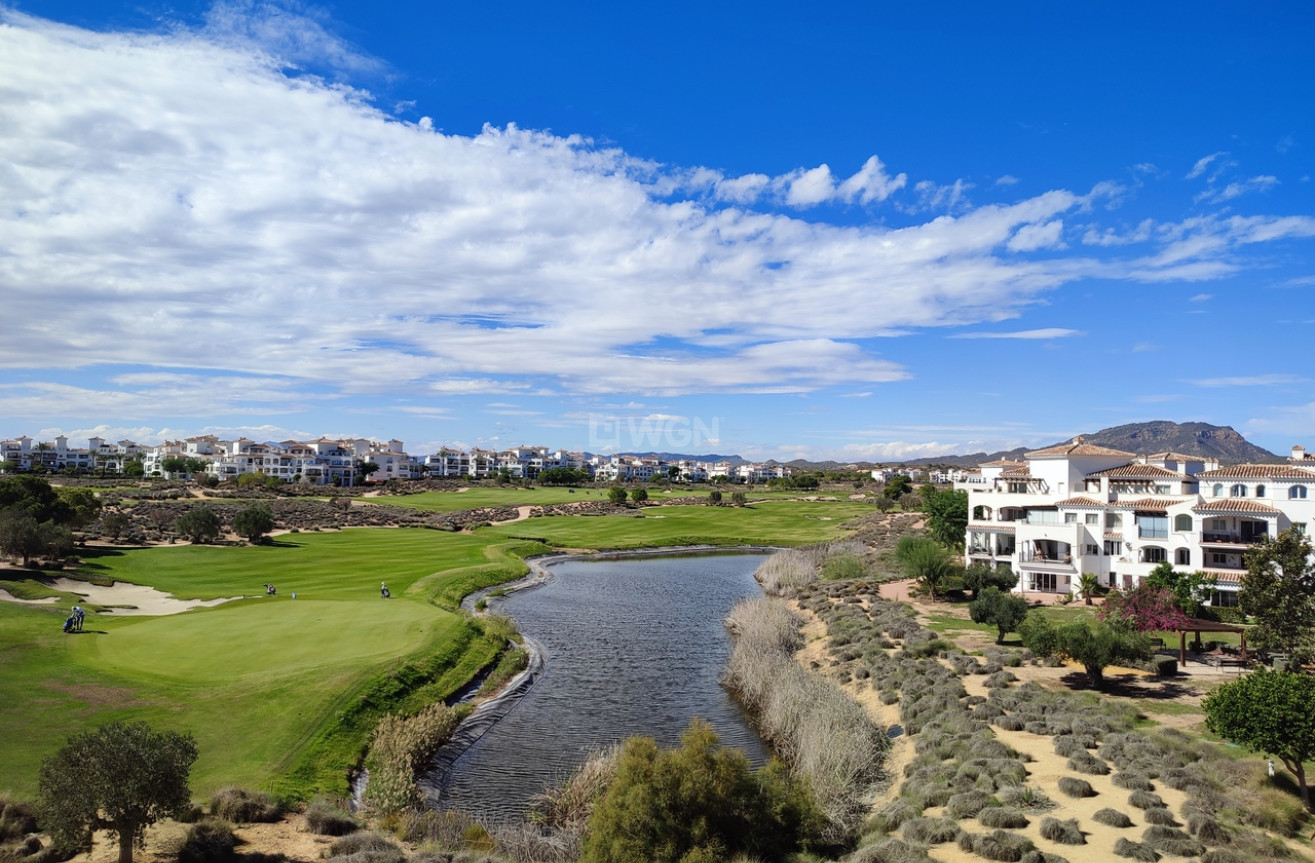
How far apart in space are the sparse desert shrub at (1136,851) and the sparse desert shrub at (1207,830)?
1391mm

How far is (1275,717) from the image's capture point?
60.5 feet

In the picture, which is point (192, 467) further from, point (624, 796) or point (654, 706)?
point (624, 796)

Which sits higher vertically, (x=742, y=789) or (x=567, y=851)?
(x=742, y=789)

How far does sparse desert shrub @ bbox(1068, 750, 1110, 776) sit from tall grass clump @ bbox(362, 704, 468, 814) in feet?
60.5

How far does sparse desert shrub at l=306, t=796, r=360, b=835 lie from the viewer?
63.2 ft

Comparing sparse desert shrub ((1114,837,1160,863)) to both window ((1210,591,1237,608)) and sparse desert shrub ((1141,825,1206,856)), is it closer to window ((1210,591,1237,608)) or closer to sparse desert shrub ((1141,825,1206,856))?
sparse desert shrub ((1141,825,1206,856))

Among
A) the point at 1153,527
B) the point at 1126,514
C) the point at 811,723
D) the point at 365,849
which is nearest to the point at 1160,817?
the point at 811,723

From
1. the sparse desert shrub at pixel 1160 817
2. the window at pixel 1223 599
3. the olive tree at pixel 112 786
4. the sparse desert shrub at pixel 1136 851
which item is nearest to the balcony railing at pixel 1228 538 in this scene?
the window at pixel 1223 599

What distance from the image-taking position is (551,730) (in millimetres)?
29672

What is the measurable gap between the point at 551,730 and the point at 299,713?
8880mm

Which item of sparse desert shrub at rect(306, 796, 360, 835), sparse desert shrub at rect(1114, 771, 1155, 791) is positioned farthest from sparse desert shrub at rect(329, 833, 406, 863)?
sparse desert shrub at rect(1114, 771, 1155, 791)

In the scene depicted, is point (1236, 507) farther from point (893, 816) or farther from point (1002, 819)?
point (893, 816)

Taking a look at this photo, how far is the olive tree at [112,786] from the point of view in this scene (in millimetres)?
15039

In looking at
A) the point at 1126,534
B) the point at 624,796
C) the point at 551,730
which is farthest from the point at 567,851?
the point at 1126,534
